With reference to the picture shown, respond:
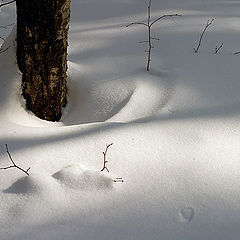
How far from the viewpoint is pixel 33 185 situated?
156 centimetres

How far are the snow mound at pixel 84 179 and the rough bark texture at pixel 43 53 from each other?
0.76m

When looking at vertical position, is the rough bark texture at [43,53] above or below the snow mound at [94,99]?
above

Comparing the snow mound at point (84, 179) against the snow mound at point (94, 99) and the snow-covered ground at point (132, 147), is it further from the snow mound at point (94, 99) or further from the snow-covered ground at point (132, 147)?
the snow mound at point (94, 99)

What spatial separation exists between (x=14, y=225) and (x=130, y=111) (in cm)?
102

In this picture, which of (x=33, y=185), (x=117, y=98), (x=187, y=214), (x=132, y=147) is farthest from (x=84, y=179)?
(x=117, y=98)

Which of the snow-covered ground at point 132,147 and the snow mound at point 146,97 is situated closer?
the snow-covered ground at point 132,147

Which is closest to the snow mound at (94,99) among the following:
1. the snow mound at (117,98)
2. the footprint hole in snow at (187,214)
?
the snow mound at (117,98)

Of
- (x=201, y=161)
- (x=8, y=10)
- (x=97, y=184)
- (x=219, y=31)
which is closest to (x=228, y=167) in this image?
(x=201, y=161)

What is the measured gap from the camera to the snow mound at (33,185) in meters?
1.55

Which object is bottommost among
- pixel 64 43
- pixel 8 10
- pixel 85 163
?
pixel 8 10

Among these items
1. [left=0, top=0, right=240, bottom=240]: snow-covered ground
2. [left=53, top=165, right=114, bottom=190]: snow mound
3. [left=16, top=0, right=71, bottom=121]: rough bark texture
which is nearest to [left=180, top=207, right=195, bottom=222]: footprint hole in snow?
[left=0, top=0, right=240, bottom=240]: snow-covered ground

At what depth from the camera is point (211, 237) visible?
54.7 inches

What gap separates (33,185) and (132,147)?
0.52 m

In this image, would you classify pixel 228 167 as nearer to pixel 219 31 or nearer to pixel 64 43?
pixel 64 43
